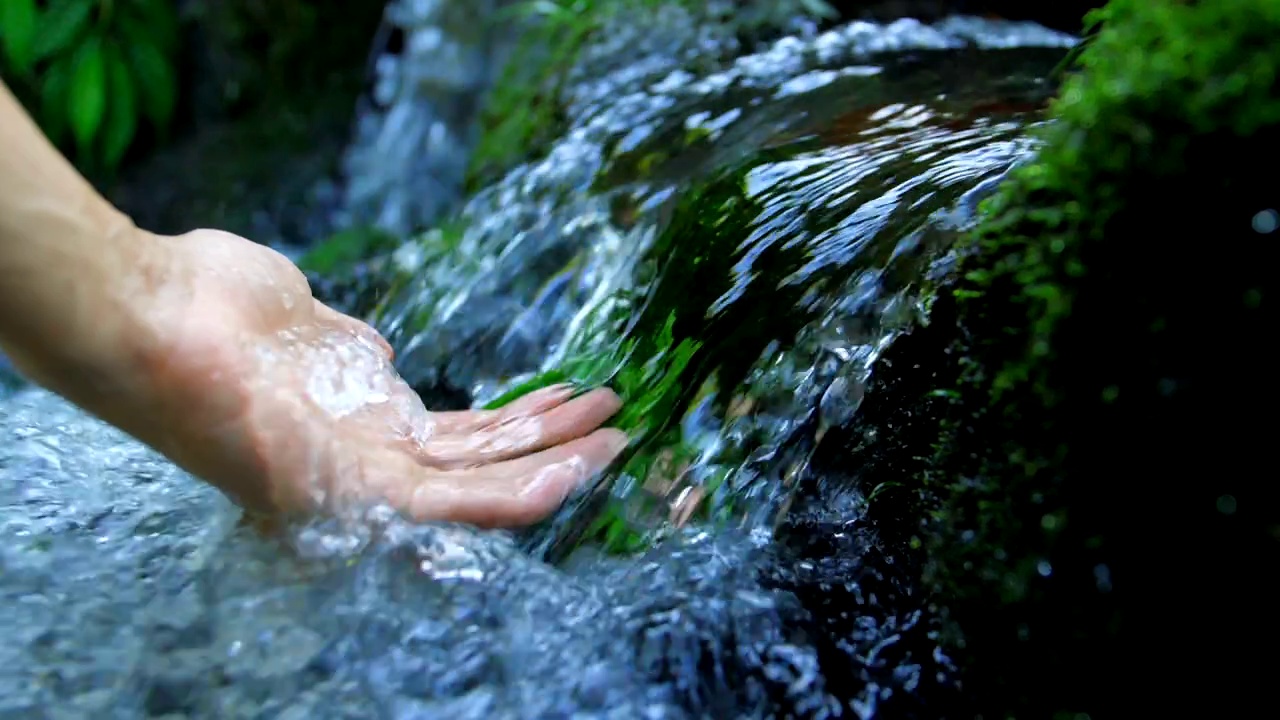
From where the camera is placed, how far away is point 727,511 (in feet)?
4.45

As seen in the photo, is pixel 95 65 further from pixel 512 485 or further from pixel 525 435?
pixel 512 485

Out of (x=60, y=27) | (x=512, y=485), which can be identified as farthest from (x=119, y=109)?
(x=512, y=485)

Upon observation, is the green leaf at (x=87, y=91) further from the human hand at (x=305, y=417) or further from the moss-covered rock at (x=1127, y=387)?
the moss-covered rock at (x=1127, y=387)

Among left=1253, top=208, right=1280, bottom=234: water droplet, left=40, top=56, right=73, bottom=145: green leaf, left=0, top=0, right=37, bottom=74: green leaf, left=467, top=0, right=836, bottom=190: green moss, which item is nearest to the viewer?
left=1253, top=208, right=1280, bottom=234: water droplet

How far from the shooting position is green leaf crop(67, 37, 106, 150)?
15.8ft

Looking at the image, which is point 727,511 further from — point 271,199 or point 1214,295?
point 271,199

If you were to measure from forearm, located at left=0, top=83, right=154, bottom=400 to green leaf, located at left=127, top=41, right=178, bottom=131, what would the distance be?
4.33 meters

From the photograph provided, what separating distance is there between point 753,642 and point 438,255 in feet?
5.87

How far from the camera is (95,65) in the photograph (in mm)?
4836

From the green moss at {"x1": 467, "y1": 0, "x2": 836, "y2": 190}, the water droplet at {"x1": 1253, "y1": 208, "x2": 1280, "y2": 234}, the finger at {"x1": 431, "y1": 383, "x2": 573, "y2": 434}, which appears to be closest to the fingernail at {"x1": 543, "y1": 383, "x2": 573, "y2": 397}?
the finger at {"x1": 431, "y1": 383, "x2": 573, "y2": 434}

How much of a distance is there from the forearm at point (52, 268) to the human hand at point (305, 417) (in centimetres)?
5

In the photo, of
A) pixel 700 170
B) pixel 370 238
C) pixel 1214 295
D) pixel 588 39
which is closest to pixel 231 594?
pixel 1214 295

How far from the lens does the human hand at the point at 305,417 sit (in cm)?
134

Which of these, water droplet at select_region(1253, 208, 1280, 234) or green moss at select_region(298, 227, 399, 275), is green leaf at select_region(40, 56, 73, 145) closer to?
green moss at select_region(298, 227, 399, 275)
